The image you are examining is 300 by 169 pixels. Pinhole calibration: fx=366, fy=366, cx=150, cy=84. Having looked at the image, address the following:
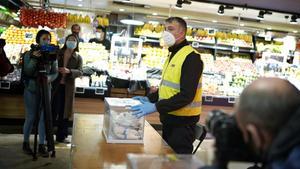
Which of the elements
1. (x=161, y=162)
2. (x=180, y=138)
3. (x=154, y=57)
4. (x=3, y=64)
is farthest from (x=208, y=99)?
(x=161, y=162)

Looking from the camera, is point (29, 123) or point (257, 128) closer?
point (257, 128)

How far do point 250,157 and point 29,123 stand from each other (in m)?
4.15

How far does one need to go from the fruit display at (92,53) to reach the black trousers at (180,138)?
435 centimetres

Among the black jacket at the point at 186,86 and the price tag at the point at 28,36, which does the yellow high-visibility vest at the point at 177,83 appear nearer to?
the black jacket at the point at 186,86

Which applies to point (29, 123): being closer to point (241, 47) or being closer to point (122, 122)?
point (122, 122)

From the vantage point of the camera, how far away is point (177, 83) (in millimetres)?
2826

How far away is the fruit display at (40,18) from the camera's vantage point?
711cm

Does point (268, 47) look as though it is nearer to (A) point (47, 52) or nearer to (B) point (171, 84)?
(A) point (47, 52)

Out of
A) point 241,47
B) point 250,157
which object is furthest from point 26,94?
point 241,47

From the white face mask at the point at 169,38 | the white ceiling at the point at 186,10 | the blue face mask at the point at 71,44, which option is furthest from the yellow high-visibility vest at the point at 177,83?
the white ceiling at the point at 186,10

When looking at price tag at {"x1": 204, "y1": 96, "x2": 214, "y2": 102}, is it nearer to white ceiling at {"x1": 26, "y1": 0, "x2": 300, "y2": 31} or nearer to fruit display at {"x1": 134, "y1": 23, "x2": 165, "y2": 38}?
white ceiling at {"x1": 26, "y1": 0, "x2": 300, "y2": 31}

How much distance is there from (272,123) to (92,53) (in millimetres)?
6615

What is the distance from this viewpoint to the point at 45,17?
23.5ft

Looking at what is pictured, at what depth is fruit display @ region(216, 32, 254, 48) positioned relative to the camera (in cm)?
922
